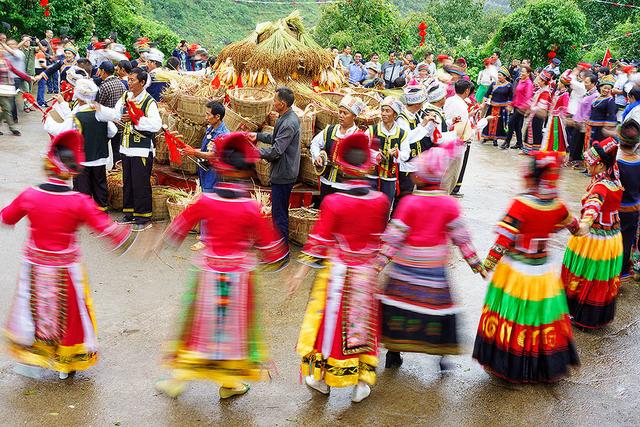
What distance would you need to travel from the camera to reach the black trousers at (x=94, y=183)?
7945 millimetres

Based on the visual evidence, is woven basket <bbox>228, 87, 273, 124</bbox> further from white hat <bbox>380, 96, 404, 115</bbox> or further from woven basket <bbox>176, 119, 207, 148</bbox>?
white hat <bbox>380, 96, 404, 115</bbox>

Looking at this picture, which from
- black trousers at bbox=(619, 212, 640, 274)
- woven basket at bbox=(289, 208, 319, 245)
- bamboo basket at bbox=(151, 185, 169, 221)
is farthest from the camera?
bamboo basket at bbox=(151, 185, 169, 221)

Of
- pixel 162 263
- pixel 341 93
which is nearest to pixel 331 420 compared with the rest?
pixel 162 263

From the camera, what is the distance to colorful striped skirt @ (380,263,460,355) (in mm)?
4418

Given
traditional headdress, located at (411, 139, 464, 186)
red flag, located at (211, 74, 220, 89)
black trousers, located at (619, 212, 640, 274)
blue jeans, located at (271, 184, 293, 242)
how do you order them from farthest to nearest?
red flag, located at (211, 74, 220, 89) < blue jeans, located at (271, 184, 293, 242) < black trousers, located at (619, 212, 640, 274) < traditional headdress, located at (411, 139, 464, 186)

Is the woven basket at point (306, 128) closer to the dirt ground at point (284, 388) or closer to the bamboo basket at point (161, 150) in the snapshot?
the bamboo basket at point (161, 150)

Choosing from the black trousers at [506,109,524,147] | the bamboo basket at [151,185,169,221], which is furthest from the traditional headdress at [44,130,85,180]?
the black trousers at [506,109,524,147]

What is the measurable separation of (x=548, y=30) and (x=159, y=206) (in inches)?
648

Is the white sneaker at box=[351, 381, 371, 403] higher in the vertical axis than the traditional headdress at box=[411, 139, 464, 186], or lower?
lower

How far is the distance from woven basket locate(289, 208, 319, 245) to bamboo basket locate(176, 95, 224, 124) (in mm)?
1691

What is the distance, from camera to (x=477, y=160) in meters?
13.0

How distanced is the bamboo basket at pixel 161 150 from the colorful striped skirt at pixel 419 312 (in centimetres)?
489

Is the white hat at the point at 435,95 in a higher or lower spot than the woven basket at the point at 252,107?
higher

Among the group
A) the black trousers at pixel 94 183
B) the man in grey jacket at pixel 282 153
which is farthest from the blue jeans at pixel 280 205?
the black trousers at pixel 94 183
